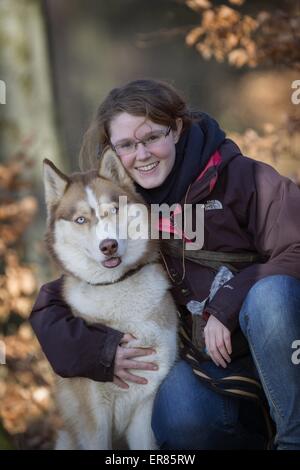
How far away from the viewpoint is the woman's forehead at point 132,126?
2.47 meters

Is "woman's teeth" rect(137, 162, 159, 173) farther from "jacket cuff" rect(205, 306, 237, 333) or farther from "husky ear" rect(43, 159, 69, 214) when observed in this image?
"jacket cuff" rect(205, 306, 237, 333)

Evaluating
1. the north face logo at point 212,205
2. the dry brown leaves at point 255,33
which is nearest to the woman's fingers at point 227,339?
the north face logo at point 212,205

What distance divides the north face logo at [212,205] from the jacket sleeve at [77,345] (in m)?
0.57

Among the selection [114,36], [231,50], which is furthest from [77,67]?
[231,50]

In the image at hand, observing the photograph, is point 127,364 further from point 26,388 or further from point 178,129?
point 26,388

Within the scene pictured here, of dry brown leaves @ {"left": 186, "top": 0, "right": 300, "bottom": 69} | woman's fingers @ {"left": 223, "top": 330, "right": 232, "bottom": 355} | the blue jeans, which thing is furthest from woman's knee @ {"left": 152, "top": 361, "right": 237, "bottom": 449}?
dry brown leaves @ {"left": 186, "top": 0, "right": 300, "bottom": 69}

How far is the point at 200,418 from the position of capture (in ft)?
7.65

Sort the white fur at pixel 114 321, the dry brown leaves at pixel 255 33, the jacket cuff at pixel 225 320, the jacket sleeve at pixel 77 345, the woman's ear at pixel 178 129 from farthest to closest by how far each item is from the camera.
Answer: the dry brown leaves at pixel 255 33, the woman's ear at pixel 178 129, the white fur at pixel 114 321, the jacket sleeve at pixel 77 345, the jacket cuff at pixel 225 320

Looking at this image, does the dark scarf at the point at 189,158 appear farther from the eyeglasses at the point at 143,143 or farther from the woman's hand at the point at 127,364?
the woman's hand at the point at 127,364

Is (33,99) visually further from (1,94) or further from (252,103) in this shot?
(252,103)

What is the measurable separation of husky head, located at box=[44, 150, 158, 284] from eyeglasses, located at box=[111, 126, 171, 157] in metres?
0.05

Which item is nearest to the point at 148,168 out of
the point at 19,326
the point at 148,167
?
the point at 148,167

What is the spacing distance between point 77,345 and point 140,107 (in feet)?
3.04
